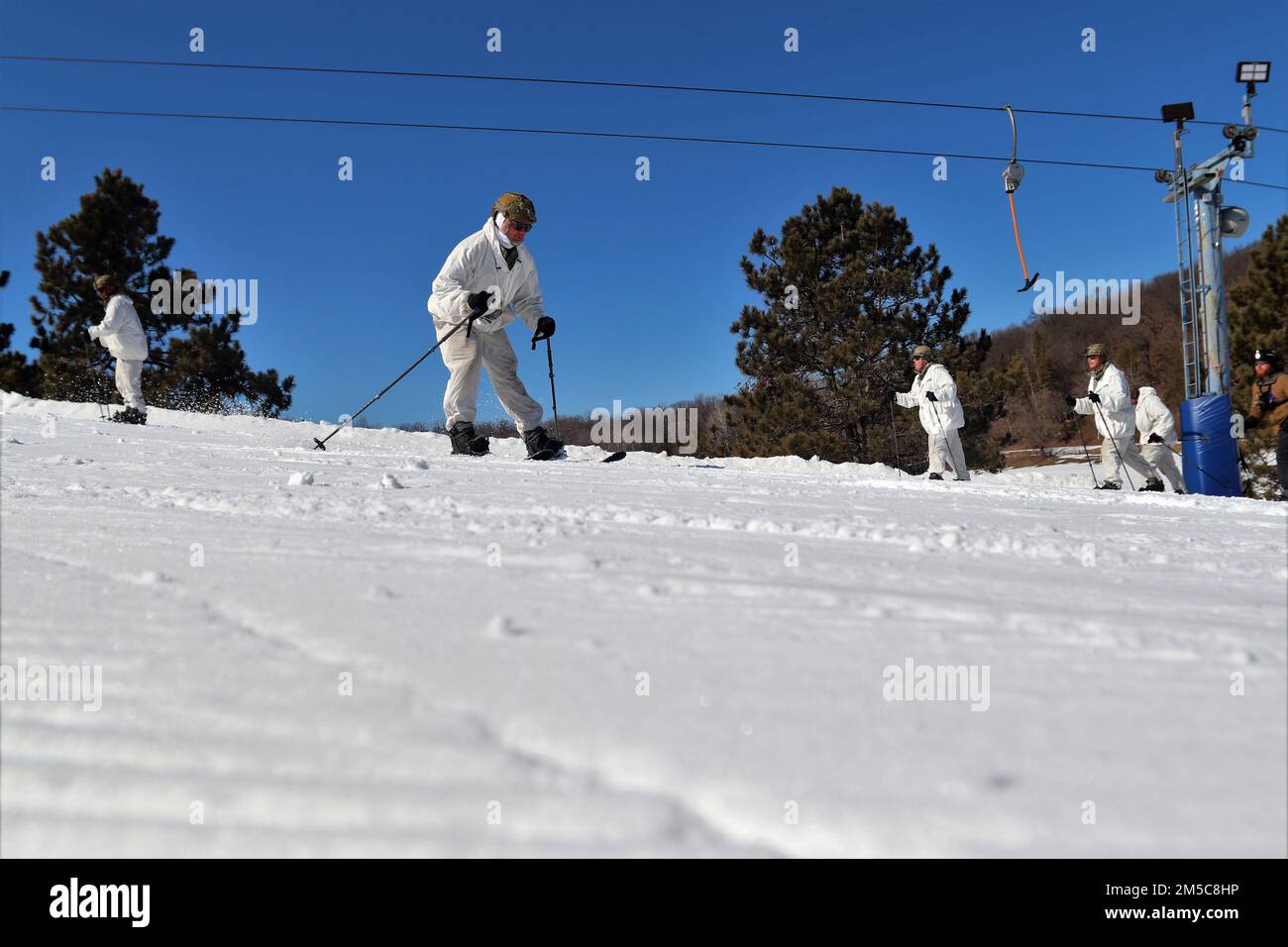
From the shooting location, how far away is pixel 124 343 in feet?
31.3

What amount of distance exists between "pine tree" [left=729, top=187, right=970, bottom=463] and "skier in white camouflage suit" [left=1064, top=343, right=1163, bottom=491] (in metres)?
7.48

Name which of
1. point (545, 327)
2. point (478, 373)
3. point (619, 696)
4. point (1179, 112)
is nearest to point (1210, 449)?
point (1179, 112)

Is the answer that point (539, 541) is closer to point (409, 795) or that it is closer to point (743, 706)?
point (743, 706)

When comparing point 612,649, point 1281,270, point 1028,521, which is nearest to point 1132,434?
point 1028,521

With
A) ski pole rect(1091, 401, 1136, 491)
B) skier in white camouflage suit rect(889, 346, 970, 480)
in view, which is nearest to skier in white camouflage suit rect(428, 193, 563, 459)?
skier in white camouflage suit rect(889, 346, 970, 480)

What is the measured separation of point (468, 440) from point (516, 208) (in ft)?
5.69

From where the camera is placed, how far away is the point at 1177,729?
947 millimetres

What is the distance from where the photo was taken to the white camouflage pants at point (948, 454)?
30.1 feet

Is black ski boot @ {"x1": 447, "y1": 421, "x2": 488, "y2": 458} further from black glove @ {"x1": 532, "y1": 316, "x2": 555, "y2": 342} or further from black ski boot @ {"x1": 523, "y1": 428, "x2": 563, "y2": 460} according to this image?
black glove @ {"x1": 532, "y1": 316, "x2": 555, "y2": 342}

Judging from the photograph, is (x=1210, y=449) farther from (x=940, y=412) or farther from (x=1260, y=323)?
(x=1260, y=323)

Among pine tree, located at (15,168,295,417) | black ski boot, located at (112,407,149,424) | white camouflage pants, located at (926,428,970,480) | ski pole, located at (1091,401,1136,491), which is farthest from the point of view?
pine tree, located at (15,168,295,417)

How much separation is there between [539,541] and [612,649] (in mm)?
865

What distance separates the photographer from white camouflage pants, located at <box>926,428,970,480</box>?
361 inches

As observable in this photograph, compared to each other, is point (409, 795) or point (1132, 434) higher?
point (1132, 434)
